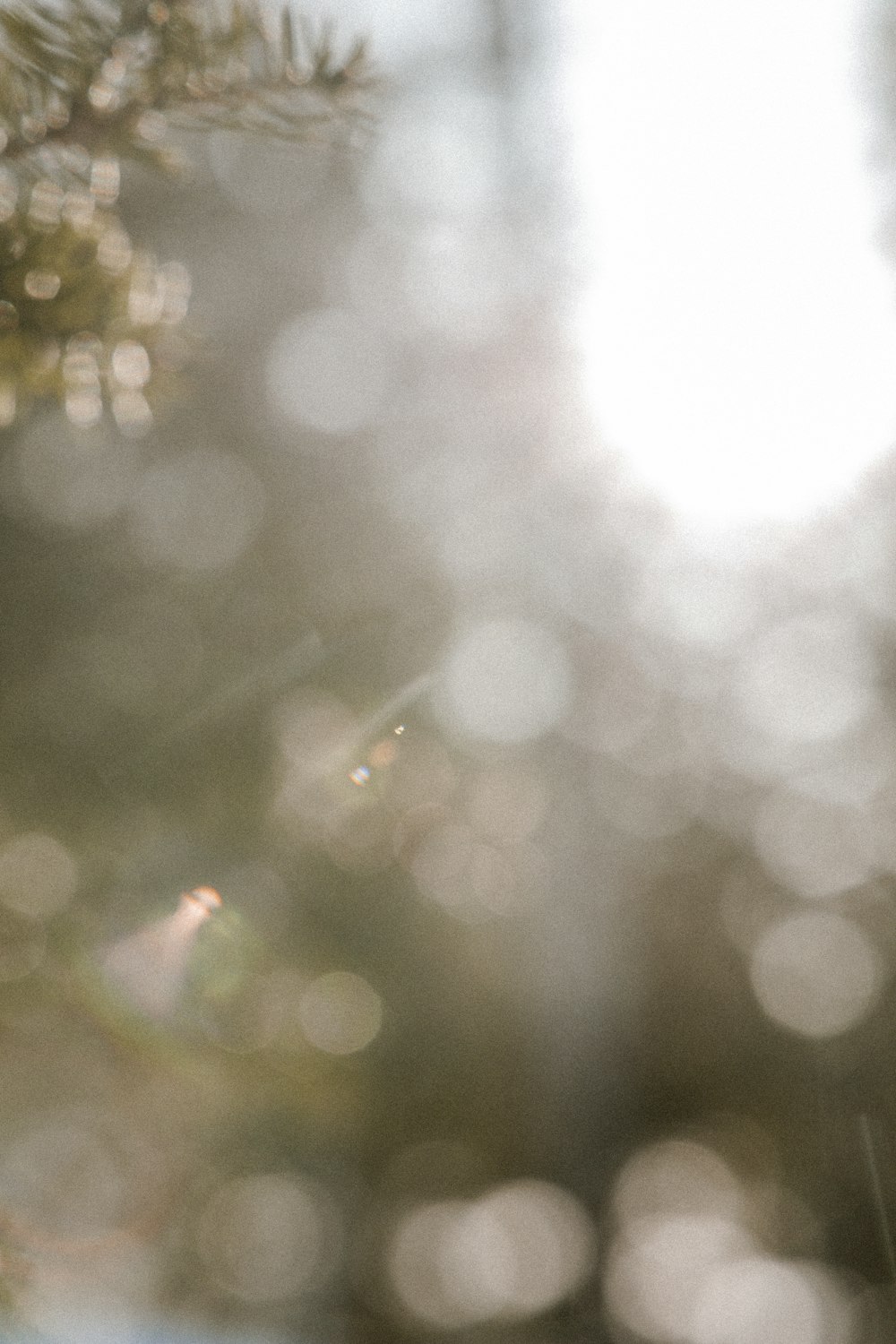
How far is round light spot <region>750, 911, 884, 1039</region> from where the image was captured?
85cm

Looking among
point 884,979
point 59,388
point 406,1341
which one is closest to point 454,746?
point 59,388

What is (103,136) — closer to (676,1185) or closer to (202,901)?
(202,901)

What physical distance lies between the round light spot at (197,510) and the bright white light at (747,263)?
0.36 meters

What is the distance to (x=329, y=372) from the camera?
0.92 m

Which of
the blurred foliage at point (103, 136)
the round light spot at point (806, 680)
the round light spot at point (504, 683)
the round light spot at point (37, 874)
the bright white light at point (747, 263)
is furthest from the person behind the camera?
the round light spot at point (806, 680)

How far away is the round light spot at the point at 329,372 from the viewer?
0.81 meters

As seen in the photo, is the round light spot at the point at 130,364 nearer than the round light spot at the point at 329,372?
Yes

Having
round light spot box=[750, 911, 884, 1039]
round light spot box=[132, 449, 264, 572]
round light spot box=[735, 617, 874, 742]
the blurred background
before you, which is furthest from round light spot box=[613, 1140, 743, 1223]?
round light spot box=[132, 449, 264, 572]

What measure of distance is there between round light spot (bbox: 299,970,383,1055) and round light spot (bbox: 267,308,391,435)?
44 centimetres

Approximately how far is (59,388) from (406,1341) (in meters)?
1.09

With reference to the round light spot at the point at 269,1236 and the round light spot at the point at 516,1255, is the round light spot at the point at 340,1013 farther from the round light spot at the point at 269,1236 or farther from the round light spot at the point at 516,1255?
the round light spot at the point at 516,1255

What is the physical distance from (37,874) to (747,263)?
2.39ft

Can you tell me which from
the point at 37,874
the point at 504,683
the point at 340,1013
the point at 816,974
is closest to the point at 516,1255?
the point at 816,974

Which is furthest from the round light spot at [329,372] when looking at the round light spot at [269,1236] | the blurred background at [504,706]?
the round light spot at [269,1236]
